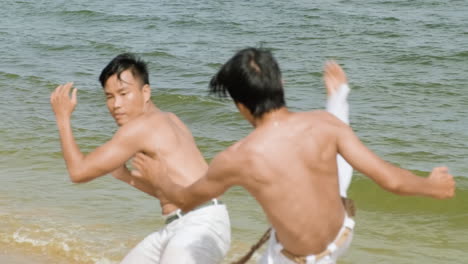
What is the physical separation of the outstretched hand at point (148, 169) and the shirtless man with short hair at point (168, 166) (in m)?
0.04

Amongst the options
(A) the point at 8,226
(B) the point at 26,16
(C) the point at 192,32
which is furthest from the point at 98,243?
(B) the point at 26,16

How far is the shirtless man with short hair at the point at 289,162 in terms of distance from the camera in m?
3.48

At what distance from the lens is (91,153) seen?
14.3 feet

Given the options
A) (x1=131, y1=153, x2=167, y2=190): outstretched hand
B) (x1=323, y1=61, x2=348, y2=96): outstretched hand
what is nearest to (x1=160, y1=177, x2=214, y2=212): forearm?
(x1=131, y1=153, x2=167, y2=190): outstretched hand

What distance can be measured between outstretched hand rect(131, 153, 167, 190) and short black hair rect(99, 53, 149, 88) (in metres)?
0.56

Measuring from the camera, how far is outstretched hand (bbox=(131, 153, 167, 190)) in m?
4.27

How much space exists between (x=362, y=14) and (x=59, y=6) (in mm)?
7749

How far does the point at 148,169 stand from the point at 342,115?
38.1 inches

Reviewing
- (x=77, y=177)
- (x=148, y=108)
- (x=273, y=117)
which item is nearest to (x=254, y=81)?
(x=273, y=117)

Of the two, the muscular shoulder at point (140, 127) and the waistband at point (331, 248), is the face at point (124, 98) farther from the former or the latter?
the waistband at point (331, 248)

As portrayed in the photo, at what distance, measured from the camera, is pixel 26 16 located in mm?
20562

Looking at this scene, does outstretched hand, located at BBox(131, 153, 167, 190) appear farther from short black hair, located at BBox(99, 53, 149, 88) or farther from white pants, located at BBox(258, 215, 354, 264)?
white pants, located at BBox(258, 215, 354, 264)

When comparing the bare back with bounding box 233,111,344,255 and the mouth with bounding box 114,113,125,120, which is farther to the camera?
the mouth with bounding box 114,113,125,120

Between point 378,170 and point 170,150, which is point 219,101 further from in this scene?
point 378,170
